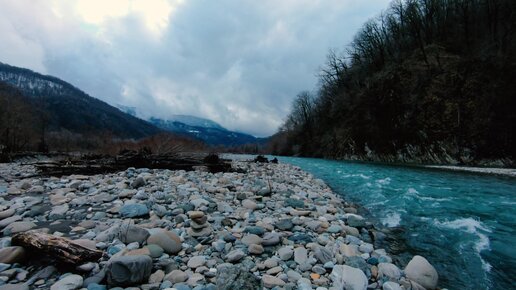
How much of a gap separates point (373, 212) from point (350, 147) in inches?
1362

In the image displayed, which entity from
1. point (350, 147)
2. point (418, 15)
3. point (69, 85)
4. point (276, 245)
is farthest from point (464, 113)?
point (69, 85)

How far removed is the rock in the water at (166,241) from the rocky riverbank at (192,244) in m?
0.01

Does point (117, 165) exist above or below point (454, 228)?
above

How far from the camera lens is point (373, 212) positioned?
7.60m

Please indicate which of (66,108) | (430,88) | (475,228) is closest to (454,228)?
(475,228)

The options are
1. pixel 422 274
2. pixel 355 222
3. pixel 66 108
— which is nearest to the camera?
pixel 422 274

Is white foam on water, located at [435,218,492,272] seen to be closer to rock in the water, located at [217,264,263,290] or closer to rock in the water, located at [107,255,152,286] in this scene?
rock in the water, located at [217,264,263,290]

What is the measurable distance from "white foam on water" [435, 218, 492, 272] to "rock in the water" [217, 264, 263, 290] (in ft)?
13.1

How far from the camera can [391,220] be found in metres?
6.71

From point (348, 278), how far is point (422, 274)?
1112mm

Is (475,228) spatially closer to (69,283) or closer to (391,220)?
(391,220)

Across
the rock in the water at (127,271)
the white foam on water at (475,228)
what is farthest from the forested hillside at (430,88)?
the rock in the water at (127,271)

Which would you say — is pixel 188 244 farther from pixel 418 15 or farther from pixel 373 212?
pixel 418 15

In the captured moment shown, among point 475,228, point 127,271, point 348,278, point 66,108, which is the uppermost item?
point 66,108
